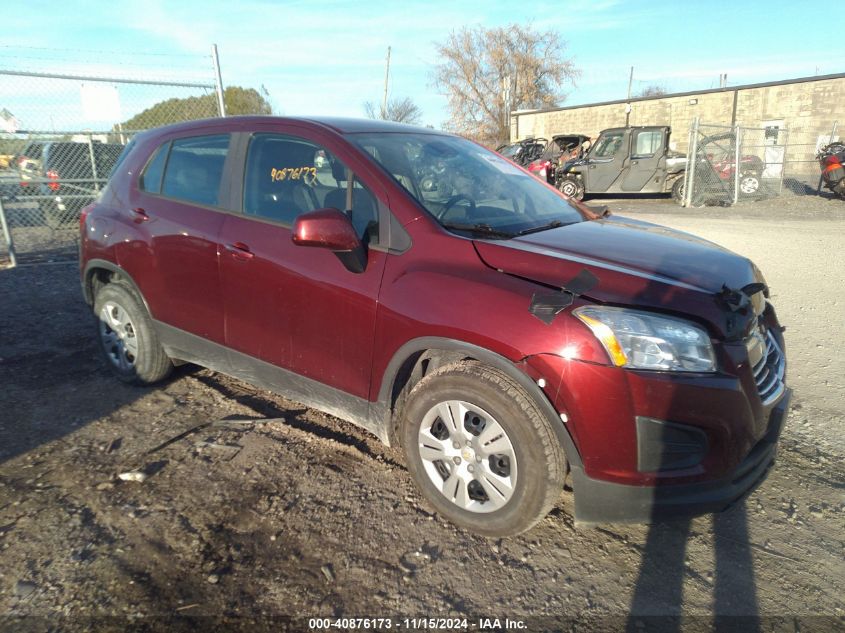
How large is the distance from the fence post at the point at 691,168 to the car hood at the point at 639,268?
1364 centimetres

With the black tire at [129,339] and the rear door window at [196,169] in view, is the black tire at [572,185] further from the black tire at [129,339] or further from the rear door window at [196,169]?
the black tire at [129,339]

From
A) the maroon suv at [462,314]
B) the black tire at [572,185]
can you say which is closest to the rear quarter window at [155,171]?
the maroon suv at [462,314]

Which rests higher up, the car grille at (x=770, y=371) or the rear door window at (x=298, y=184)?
the rear door window at (x=298, y=184)

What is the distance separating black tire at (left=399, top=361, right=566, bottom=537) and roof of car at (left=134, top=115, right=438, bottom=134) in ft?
5.02

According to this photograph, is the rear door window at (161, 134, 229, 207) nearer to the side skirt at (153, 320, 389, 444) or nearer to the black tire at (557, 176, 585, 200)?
the side skirt at (153, 320, 389, 444)

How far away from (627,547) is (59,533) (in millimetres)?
2541

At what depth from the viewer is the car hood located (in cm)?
229

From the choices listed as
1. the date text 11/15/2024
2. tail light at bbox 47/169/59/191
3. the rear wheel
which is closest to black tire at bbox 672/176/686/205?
the rear wheel

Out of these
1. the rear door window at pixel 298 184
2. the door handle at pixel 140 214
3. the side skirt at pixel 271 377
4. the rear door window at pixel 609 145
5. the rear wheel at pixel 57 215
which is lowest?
the side skirt at pixel 271 377

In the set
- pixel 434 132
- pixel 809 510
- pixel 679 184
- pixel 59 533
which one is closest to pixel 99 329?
pixel 59 533

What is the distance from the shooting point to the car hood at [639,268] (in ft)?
7.50

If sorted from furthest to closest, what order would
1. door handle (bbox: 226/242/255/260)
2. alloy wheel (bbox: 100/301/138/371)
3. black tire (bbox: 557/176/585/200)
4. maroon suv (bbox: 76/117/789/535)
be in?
1. black tire (bbox: 557/176/585/200)
2. alloy wheel (bbox: 100/301/138/371)
3. door handle (bbox: 226/242/255/260)
4. maroon suv (bbox: 76/117/789/535)

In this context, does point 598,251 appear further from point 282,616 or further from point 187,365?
point 187,365

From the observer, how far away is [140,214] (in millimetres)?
3836
